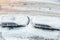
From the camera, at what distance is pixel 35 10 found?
1018 mm

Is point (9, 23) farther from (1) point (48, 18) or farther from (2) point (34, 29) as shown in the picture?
(1) point (48, 18)

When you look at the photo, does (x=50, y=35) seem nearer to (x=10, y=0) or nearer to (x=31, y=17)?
(x=31, y=17)

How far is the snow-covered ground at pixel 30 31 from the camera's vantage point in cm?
100

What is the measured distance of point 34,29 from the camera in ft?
3.34

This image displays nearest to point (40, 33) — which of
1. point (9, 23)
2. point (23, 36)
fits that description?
point (23, 36)

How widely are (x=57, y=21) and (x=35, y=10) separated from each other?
0.19 metres

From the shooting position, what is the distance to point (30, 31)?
102 cm

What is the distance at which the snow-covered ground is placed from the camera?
3.29ft

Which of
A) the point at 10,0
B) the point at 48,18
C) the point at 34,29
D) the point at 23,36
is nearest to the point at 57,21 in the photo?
the point at 48,18

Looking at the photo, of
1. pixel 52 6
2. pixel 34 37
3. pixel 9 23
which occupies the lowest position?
pixel 34 37

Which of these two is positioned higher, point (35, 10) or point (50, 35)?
point (35, 10)

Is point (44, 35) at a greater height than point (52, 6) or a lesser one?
lesser

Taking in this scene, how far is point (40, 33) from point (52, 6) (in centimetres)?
22

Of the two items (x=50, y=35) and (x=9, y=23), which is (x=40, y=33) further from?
(x=9, y=23)
